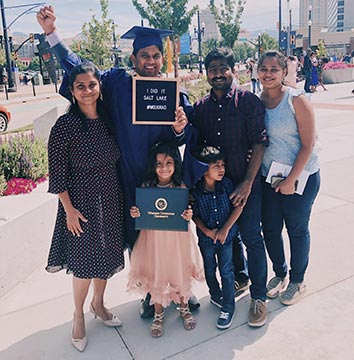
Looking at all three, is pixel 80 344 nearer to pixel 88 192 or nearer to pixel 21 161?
pixel 88 192

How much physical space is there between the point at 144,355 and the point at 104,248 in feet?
2.40

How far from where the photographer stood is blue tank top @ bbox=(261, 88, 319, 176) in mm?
2795

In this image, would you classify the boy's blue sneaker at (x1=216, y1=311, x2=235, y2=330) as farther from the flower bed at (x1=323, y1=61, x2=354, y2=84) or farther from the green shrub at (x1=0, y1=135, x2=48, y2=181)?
the flower bed at (x1=323, y1=61, x2=354, y2=84)

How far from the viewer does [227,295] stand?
298 cm

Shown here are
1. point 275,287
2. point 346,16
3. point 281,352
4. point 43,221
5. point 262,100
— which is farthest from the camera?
point 346,16

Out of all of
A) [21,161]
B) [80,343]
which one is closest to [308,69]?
[21,161]

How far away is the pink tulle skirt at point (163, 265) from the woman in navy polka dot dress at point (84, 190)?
16cm

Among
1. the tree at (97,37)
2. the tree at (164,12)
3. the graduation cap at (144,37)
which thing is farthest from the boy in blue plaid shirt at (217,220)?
the tree at (164,12)

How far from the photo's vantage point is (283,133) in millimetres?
2828

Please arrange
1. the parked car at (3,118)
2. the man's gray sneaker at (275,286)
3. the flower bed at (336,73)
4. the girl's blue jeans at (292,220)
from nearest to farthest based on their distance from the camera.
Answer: the girl's blue jeans at (292,220), the man's gray sneaker at (275,286), the parked car at (3,118), the flower bed at (336,73)

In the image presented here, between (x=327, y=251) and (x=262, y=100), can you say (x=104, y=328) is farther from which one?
(x=327, y=251)

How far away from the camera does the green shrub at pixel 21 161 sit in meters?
4.43

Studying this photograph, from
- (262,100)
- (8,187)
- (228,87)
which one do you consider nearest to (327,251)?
(262,100)

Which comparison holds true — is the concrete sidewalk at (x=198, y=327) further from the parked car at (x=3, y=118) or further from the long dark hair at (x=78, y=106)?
the parked car at (x=3, y=118)
